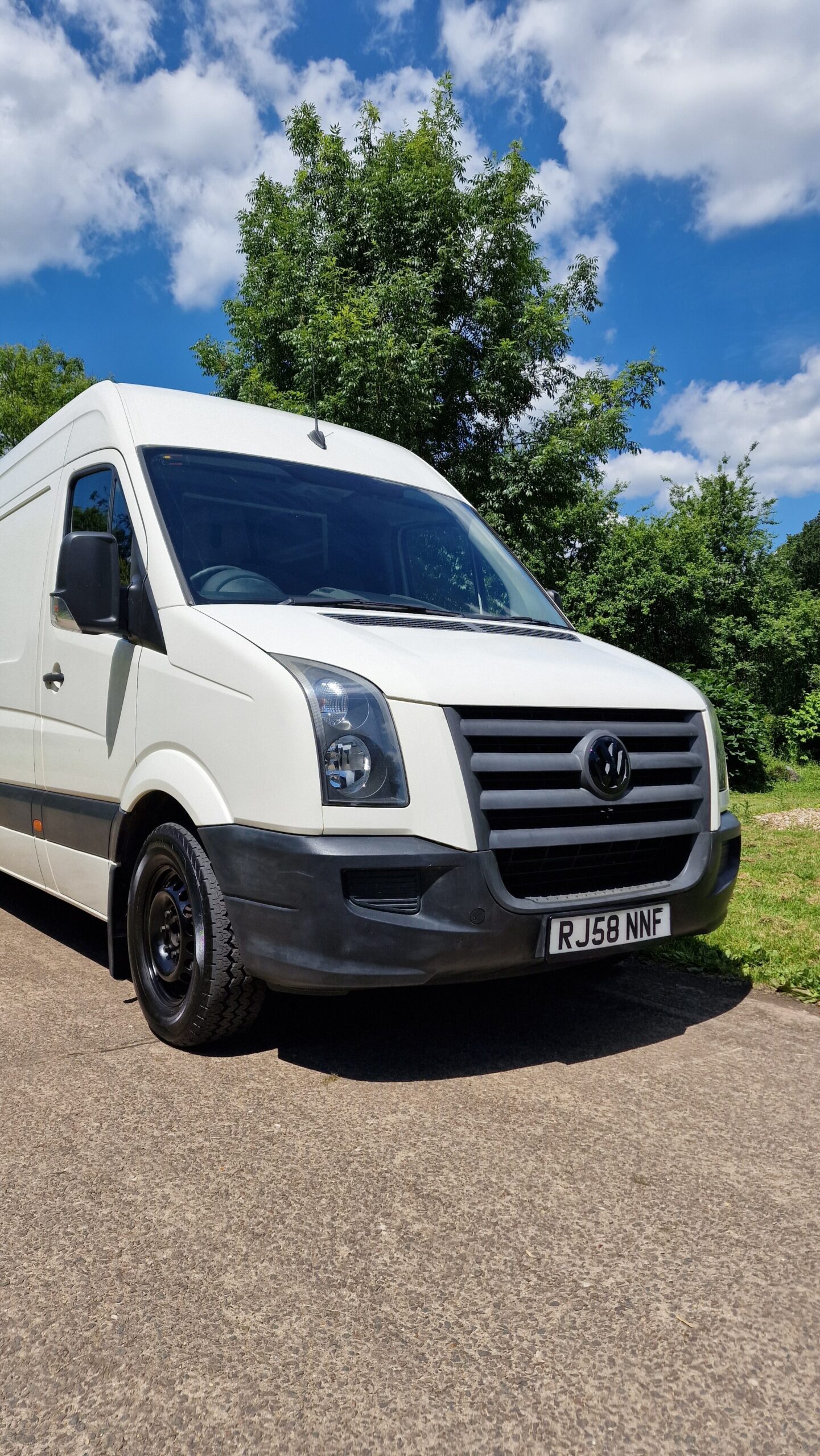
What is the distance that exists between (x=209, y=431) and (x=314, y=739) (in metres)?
1.93

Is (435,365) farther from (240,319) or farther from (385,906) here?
(385,906)

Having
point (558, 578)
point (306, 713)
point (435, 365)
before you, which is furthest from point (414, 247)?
point (306, 713)

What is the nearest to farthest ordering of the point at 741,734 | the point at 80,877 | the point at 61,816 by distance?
the point at 80,877 → the point at 61,816 → the point at 741,734

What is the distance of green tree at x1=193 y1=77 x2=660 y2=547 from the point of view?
14531 mm

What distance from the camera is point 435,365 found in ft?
46.9

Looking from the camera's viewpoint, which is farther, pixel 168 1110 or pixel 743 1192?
pixel 168 1110

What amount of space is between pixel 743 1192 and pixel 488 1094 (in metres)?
0.83

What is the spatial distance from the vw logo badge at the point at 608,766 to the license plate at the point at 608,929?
15.6 inches

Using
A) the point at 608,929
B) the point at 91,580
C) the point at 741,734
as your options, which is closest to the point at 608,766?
the point at 608,929

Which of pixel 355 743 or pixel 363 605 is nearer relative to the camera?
pixel 355 743

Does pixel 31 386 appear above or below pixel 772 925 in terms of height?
above

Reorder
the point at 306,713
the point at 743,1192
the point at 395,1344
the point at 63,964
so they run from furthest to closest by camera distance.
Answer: the point at 63,964 → the point at 306,713 → the point at 743,1192 → the point at 395,1344

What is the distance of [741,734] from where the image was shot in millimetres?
12984

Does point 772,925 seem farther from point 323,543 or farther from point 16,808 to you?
point 16,808
